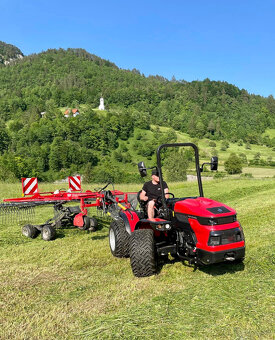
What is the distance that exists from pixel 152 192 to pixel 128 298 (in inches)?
90.2

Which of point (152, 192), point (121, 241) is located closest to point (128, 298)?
point (121, 241)

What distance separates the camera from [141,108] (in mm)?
172000

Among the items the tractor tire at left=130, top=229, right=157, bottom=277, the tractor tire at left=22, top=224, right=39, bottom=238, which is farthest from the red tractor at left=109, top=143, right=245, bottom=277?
the tractor tire at left=22, top=224, right=39, bottom=238

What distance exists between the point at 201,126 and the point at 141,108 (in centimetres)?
4050

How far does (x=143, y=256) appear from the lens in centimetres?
540

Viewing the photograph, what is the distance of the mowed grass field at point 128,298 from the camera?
145 inches

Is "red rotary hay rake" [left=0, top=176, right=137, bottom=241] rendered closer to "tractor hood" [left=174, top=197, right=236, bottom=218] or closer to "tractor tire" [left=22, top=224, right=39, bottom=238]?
"tractor tire" [left=22, top=224, right=39, bottom=238]

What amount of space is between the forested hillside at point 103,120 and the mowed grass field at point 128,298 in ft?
165

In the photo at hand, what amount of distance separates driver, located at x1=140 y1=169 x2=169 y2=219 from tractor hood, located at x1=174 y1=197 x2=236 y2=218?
0.56 m

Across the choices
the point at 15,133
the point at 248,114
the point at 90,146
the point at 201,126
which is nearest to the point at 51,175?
the point at 90,146

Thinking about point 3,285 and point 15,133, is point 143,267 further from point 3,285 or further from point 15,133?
point 15,133

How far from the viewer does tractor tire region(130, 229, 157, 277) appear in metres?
5.39

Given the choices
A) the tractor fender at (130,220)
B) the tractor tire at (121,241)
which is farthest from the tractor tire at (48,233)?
the tractor fender at (130,220)

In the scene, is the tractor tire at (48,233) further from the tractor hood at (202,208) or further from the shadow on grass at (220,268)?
the tractor hood at (202,208)
